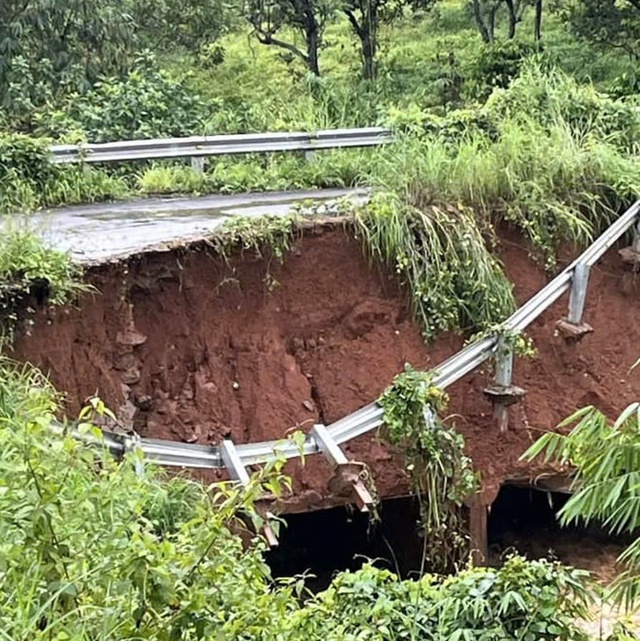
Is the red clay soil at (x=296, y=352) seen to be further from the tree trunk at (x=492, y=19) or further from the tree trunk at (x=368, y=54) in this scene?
the tree trunk at (x=492, y=19)

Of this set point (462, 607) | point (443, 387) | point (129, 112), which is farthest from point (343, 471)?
point (129, 112)

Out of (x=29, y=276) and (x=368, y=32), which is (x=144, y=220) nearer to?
(x=29, y=276)

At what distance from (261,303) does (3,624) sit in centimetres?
506

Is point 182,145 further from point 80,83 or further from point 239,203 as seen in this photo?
point 80,83

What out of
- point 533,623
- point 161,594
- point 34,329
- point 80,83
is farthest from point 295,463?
point 80,83

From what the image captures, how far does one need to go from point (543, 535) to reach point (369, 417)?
3.82 meters

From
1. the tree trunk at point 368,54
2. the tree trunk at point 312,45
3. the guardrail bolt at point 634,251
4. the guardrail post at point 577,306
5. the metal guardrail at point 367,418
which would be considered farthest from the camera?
the tree trunk at point 368,54

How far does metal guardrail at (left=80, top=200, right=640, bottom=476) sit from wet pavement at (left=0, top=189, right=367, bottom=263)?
1585mm

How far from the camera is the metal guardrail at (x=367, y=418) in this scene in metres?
6.08

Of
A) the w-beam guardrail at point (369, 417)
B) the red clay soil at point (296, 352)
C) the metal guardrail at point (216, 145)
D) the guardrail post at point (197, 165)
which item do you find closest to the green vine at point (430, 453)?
the w-beam guardrail at point (369, 417)

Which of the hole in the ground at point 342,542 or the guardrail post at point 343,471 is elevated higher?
the guardrail post at point 343,471

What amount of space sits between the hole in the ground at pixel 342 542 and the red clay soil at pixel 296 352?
2.57 ft

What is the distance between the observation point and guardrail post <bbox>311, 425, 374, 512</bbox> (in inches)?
247

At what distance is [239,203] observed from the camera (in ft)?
29.8
